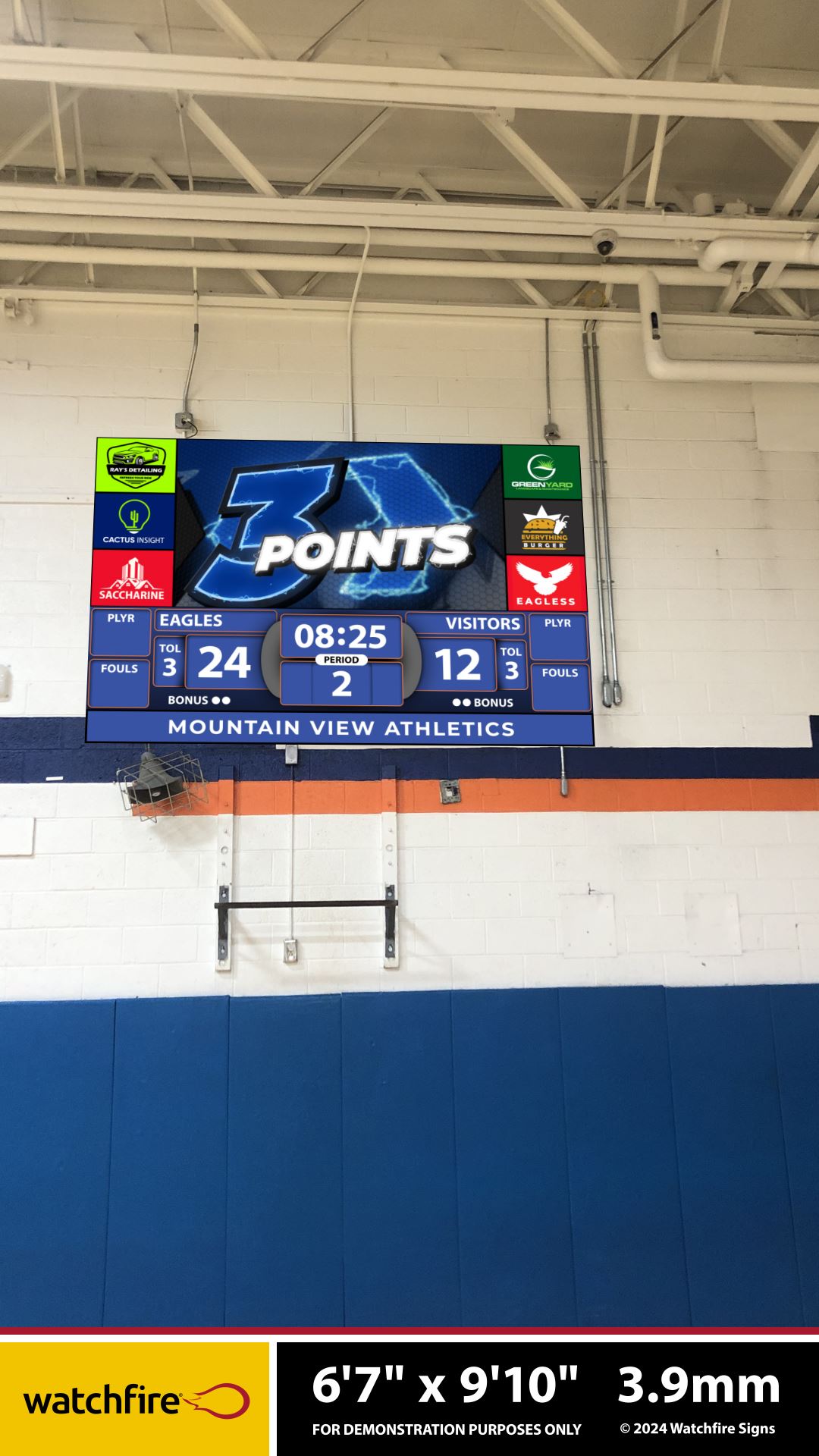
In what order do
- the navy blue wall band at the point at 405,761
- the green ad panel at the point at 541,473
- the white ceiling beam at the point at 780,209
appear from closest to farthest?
the white ceiling beam at the point at 780,209 < the navy blue wall band at the point at 405,761 < the green ad panel at the point at 541,473

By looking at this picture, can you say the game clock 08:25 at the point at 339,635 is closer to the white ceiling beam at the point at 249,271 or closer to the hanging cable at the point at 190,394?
the hanging cable at the point at 190,394

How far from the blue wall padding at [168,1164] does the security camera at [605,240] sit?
4069 millimetres

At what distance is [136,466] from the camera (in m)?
5.61

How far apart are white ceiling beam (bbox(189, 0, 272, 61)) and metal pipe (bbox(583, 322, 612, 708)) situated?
2319mm

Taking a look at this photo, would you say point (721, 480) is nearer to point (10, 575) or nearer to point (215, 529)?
point (215, 529)

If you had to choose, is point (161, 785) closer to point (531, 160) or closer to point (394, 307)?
point (394, 307)

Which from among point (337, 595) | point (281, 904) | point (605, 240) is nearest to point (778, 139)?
point (605, 240)

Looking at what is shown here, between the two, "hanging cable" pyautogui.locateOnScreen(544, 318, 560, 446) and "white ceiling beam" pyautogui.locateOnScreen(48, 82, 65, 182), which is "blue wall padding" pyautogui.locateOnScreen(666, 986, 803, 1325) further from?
"white ceiling beam" pyautogui.locateOnScreen(48, 82, 65, 182)

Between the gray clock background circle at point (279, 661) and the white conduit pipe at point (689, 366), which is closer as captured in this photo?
the gray clock background circle at point (279, 661)

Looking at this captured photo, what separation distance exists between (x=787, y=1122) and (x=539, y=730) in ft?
7.11

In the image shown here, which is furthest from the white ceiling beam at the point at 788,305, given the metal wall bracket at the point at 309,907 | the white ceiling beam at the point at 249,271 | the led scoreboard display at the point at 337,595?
the metal wall bracket at the point at 309,907

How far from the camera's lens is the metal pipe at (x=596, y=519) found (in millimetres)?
5594

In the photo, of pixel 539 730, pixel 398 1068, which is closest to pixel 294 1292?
pixel 398 1068

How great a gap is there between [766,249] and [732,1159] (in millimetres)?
4330
